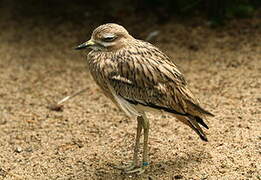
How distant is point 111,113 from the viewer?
15.1ft

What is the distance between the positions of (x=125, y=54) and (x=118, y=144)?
2.95 ft

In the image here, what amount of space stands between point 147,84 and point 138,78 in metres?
0.08

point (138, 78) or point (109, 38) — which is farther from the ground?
point (109, 38)

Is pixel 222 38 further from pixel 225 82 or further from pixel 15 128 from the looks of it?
pixel 15 128

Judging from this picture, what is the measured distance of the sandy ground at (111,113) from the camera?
373 centimetres

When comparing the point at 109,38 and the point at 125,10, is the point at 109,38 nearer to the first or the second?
the point at 109,38

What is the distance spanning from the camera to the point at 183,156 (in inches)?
150

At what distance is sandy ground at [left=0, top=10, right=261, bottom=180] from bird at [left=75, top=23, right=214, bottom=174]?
0.36 m

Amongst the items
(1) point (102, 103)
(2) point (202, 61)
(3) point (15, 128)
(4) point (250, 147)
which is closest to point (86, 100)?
(1) point (102, 103)

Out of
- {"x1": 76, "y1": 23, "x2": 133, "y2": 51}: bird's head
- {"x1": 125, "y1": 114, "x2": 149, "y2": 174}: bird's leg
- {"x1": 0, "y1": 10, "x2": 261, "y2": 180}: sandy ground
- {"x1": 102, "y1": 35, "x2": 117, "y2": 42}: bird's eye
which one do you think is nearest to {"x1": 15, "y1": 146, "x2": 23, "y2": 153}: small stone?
{"x1": 0, "y1": 10, "x2": 261, "y2": 180}: sandy ground

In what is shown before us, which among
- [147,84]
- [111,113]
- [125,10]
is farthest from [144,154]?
[125,10]

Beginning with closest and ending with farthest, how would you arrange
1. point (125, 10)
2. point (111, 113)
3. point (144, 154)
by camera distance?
point (144, 154)
point (111, 113)
point (125, 10)

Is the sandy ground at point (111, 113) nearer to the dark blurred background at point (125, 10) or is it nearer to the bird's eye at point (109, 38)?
the dark blurred background at point (125, 10)

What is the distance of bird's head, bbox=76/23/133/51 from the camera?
3553 mm
